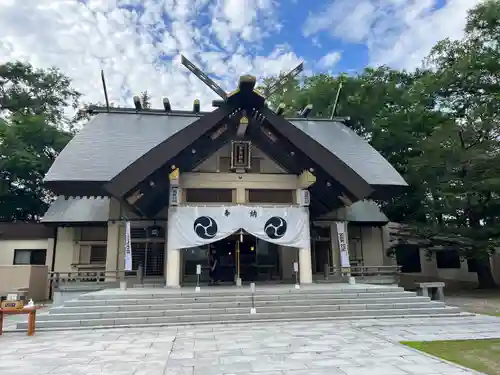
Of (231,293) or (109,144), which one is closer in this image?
(231,293)

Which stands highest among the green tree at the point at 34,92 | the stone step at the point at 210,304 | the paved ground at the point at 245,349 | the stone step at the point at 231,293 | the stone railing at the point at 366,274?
the green tree at the point at 34,92

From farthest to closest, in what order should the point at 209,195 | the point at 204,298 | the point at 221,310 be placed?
the point at 209,195 → the point at 204,298 → the point at 221,310

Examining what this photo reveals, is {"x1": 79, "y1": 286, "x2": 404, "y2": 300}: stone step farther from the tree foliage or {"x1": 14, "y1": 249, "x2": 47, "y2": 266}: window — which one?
{"x1": 14, "y1": 249, "x2": 47, "y2": 266}: window

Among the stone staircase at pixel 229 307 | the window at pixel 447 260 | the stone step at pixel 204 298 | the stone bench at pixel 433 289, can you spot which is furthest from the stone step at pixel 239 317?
the window at pixel 447 260

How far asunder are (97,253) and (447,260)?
60.2ft

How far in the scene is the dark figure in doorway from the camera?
15.1 meters

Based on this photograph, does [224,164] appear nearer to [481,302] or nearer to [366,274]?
[366,274]

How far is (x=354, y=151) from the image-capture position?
1667 centimetres

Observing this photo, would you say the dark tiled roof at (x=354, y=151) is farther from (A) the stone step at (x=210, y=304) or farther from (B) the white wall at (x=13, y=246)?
(B) the white wall at (x=13, y=246)

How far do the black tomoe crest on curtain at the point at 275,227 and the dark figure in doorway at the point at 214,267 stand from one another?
377cm

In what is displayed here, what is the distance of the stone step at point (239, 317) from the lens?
28.9 feet

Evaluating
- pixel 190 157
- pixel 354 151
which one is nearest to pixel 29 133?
pixel 190 157

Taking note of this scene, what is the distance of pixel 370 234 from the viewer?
718 inches

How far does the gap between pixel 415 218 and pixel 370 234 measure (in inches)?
103
